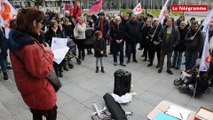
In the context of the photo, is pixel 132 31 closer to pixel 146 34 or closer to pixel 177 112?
pixel 146 34

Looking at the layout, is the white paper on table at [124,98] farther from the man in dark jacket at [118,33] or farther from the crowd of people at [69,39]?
the man in dark jacket at [118,33]

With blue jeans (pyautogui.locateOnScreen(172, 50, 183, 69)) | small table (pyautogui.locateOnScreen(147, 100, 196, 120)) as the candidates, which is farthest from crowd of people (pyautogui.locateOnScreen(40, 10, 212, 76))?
small table (pyautogui.locateOnScreen(147, 100, 196, 120))

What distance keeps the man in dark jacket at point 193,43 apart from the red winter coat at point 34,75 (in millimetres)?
5269

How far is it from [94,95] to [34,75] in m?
3.00

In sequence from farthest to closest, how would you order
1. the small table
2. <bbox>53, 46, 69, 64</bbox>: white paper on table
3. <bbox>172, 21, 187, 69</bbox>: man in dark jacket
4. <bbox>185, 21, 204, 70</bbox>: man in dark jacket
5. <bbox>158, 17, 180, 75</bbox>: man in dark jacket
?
<bbox>172, 21, 187, 69</bbox>: man in dark jacket < <bbox>158, 17, 180, 75</bbox>: man in dark jacket < <bbox>185, 21, 204, 70</bbox>: man in dark jacket < <bbox>53, 46, 69, 64</bbox>: white paper on table < the small table

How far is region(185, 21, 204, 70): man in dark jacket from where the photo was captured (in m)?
6.03

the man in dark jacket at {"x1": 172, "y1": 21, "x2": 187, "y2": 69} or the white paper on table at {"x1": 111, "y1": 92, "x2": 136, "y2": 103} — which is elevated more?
the man in dark jacket at {"x1": 172, "y1": 21, "x2": 187, "y2": 69}

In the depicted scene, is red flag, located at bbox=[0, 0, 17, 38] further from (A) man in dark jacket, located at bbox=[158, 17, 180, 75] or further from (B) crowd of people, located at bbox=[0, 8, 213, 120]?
(A) man in dark jacket, located at bbox=[158, 17, 180, 75]

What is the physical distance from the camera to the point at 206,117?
9.12ft

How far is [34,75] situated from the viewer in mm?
2039

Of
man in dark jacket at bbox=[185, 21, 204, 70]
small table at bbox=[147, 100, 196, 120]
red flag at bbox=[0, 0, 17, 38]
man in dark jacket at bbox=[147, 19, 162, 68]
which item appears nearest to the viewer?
small table at bbox=[147, 100, 196, 120]

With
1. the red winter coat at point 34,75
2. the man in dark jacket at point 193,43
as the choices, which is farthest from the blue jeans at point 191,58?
the red winter coat at point 34,75

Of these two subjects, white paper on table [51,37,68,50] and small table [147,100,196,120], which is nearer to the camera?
Answer: small table [147,100,196,120]

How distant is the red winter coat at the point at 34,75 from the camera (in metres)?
1.99
